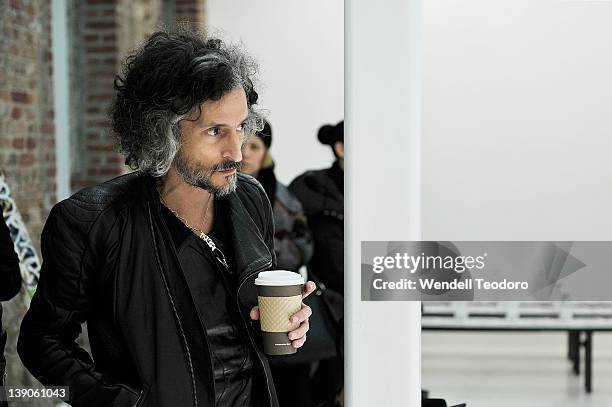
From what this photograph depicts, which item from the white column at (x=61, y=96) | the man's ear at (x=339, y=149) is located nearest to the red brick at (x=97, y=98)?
the white column at (x=61, y=96)

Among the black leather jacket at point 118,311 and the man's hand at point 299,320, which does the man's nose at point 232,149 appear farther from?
the man's hand at point 299,320

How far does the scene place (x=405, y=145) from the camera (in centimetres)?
170

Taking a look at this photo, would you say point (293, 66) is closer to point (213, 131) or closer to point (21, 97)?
point (21, 97)

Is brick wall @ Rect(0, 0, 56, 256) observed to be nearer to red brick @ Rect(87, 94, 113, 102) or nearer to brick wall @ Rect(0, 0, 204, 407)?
brick wall @ Rect(0, 0, 204, 407)

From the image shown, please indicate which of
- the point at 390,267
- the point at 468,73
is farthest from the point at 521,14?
the point at 390,267

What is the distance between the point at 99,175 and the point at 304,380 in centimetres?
245

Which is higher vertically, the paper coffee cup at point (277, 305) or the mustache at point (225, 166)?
the mustache at point (225, 166)

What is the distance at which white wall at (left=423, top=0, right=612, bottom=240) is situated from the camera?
188 centimetres

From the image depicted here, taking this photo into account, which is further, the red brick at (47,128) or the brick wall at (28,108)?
the red brick at (47,128)

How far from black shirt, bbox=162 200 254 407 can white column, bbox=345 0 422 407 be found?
9.0 inches

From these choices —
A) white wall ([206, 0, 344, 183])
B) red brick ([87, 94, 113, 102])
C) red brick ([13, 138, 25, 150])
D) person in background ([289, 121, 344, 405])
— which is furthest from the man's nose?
red brick ([87, 94, 113, 102])

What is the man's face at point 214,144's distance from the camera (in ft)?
5.33

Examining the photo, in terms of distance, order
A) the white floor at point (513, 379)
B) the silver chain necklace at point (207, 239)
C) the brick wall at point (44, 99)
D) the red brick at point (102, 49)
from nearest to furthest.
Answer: the silver chain necklace at point (207, 239)
the white floor at point (513, 379)
the brick wall at point (44, 99)
the red brick at point (102, 49)

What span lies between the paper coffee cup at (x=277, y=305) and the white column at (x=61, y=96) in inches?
113
